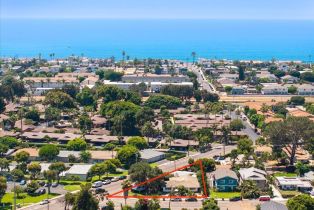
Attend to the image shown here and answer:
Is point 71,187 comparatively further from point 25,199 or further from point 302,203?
point 302,203

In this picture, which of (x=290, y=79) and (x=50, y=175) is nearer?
(x=50, y=175)

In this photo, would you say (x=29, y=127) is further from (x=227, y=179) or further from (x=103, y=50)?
(x=103, y=50)

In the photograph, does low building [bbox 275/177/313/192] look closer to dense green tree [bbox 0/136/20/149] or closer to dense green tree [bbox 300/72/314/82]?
dense green tree [bbox 0/136/20/149]

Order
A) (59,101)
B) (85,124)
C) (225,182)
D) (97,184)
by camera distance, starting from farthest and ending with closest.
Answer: (59,101) → (85,124) → (97,184) → (225,182)

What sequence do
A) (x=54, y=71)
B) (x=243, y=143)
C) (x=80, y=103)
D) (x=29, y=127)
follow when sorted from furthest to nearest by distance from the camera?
(x=54, y=71), (x=80, y=103), (x=29, y=127), (x=243, y=143)

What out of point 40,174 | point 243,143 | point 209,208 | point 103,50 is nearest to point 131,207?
point 209,208

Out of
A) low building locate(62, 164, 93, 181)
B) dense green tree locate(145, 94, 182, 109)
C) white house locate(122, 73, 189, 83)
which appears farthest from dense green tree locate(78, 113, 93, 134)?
white house locate(122, 73, 189, 83)

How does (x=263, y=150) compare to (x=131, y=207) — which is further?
(x=263, y=150)

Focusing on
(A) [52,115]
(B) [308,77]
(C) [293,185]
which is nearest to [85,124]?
(A) [52,115]
